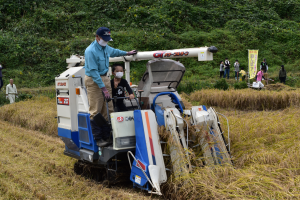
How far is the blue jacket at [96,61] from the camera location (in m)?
5.14

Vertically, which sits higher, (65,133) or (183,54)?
(183,54)

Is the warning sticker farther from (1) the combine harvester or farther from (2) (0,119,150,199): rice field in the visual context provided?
(2) (0,119,150,199): rice field

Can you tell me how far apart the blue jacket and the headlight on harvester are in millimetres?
904

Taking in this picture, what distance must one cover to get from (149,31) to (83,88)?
19137 mm

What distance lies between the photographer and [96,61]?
527cm

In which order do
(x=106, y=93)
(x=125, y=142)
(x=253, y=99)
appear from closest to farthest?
(x=125, y=142) → (x=106, y=93) → (x=253, y=99)

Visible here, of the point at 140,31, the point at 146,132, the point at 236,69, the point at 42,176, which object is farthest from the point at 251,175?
the point at 140,31

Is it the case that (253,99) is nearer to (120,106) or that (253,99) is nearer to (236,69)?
(120,106)

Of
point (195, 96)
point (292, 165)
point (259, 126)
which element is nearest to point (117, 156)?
point (292, 165)

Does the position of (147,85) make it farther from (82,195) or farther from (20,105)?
(20,105)

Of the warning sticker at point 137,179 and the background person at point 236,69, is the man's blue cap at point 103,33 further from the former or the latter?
the background person at point 236,69

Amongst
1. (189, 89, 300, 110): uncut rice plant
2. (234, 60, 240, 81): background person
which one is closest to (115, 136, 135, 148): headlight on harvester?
(189, 89, 300, 110): uncut rice plant

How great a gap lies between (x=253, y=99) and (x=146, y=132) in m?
7.84

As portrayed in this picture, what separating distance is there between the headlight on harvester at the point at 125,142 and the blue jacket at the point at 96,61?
0.90m
